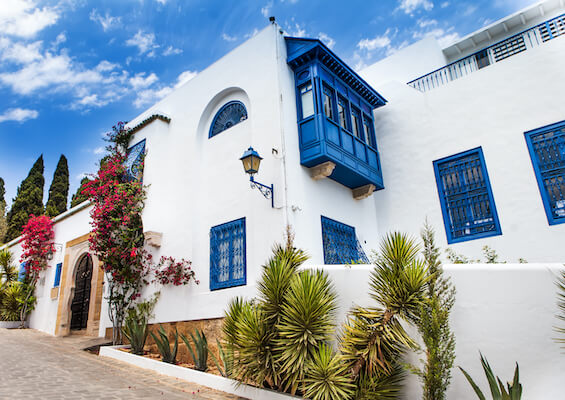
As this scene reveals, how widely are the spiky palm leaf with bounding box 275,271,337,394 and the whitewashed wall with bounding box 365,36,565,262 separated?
444 centimetres

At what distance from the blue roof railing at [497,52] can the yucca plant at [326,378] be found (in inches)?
292

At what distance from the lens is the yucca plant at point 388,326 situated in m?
4.57

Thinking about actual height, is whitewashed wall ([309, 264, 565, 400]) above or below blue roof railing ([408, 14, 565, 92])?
below

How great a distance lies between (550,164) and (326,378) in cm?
634

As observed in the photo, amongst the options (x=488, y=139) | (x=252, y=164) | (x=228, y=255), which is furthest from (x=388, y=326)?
(x=488, y=139)

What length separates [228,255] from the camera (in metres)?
8.03

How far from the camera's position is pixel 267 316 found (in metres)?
5.54

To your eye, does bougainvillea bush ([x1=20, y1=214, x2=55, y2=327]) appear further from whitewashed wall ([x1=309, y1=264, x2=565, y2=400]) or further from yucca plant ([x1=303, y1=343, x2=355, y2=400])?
whitewashed wall ([x1=309, y1=264, x2=565, y2=400])

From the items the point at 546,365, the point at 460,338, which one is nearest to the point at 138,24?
the point at 460,338

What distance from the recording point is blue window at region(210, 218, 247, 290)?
770cm

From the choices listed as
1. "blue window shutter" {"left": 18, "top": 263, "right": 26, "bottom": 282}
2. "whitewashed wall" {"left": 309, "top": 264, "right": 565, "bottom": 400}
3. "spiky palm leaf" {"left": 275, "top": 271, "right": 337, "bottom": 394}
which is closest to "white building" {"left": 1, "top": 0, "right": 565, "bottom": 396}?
"spiky palm leaf" {"left": 275, "top": 271, "right": 337, "bottom": 394}

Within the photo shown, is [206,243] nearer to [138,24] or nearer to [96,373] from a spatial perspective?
[96,373]

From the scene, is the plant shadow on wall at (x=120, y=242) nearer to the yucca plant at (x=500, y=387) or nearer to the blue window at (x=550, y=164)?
the yucca plant at (x=500, y=387)

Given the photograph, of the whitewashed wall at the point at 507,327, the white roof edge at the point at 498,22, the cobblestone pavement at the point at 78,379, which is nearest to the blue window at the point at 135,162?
the cobblestone pavement at the point at 78,379
